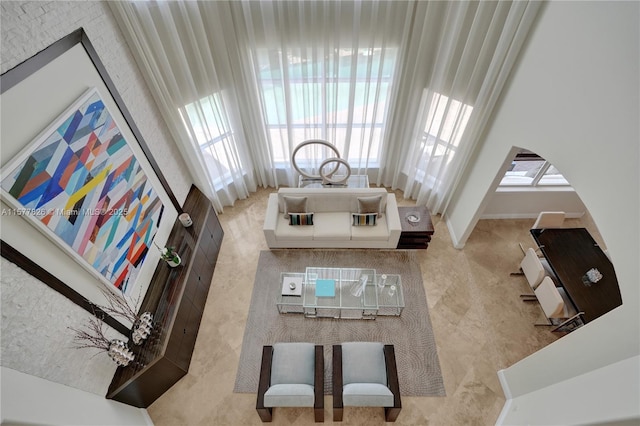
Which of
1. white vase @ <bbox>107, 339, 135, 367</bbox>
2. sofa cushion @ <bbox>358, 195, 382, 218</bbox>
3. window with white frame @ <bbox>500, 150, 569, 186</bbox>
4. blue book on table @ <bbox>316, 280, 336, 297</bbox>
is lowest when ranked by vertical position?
white vase @ <bbox>107, 339, 135, 367</bbox>

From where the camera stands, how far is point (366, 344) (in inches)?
136

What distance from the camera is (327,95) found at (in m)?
4.59

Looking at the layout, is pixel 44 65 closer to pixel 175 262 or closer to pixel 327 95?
pixel 175 262

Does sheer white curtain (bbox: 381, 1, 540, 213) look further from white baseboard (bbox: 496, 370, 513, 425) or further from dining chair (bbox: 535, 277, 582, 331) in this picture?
white baseboard (bbox: 496, 370, 513, 425)

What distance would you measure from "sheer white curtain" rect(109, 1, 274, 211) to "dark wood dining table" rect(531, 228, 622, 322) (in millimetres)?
4392

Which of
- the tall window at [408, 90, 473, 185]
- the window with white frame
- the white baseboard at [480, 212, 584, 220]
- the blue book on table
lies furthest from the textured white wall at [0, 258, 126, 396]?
the window with white frame

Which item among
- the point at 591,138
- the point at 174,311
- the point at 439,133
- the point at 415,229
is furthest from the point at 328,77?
the point at 174,311

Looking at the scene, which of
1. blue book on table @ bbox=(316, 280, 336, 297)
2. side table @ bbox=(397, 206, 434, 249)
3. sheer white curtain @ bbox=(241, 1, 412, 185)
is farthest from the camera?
side table @ bbox=(397, 206, 434, 249)

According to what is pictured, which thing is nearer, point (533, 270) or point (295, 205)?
point (533, 270)

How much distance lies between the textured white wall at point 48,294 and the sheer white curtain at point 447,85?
11.5 ft

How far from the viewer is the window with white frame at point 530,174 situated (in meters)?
5.00

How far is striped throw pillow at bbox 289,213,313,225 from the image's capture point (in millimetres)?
4668

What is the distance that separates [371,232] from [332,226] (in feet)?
1.94

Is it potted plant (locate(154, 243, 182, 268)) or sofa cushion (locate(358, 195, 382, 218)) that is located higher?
sofa cushion (locate(358, 195, 382, 218))
